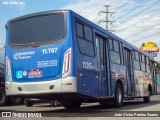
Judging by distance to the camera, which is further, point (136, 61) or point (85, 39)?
Answer: point (136, 61)

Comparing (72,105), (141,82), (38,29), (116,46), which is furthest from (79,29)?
(141,82)

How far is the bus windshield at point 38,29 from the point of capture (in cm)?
1108

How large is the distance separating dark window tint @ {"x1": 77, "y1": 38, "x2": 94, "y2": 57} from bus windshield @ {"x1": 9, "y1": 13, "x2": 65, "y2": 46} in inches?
28.9

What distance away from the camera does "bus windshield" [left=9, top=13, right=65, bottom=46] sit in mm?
11077

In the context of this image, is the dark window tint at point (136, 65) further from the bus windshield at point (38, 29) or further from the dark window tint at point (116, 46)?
the bus windshield at point (38, 29)

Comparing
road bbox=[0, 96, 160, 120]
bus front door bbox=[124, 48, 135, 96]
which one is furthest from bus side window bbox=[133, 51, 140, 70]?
road bbox=[0, 96, 160, 120]

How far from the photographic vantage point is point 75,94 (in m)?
10.6

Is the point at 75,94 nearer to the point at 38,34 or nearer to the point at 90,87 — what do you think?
the point at 90,87

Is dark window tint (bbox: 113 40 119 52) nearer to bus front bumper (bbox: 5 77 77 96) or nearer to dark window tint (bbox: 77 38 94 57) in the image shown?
dark window tint (bbox: 77 38 94 57)

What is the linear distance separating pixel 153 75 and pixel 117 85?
933 centimetres

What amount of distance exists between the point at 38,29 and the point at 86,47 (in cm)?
168

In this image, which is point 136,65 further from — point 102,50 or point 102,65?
point 102,65

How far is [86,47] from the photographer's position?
11.7 m

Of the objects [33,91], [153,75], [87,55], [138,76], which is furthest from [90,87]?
[153,75]
